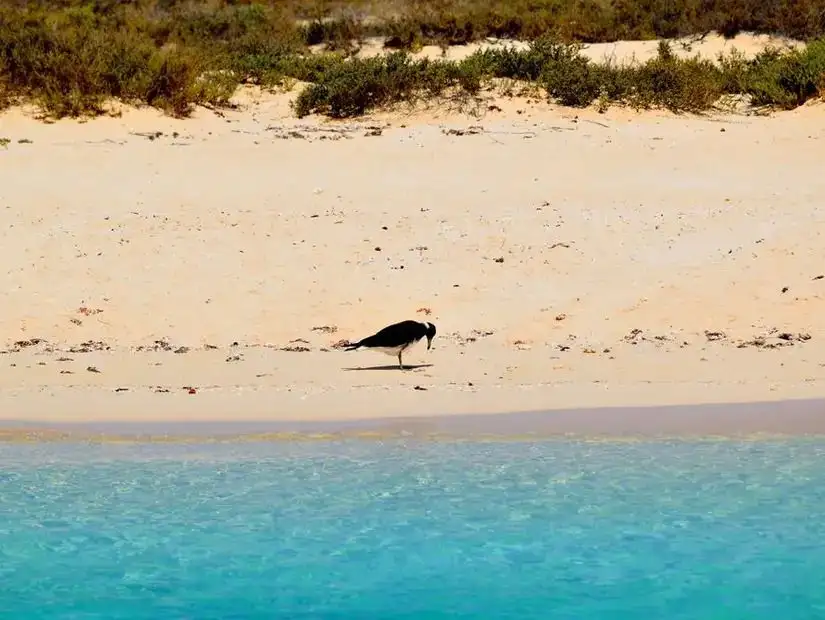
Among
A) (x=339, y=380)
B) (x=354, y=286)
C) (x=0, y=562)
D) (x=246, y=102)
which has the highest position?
(x=246, y=102)

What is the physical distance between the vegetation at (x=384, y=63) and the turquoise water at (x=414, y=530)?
11216 millimetres

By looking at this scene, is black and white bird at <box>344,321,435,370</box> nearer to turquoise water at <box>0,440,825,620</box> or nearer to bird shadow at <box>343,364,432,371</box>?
bird shadow at <box>343,364,432,371</box>

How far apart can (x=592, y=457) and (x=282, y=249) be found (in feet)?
20.0

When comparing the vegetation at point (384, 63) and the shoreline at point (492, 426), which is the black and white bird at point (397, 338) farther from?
the vegetation at point (384, 63)

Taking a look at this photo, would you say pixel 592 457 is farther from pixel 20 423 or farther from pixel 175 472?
pixel 20 423

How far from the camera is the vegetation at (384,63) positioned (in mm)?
18672

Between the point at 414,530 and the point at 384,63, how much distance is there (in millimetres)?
14063

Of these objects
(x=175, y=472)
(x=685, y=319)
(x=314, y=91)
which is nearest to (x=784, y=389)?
(x=685, y=319)

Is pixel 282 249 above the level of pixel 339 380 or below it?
above

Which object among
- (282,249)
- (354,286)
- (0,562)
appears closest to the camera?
(0,562)

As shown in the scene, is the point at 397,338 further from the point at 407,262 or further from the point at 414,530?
the point at 414,530

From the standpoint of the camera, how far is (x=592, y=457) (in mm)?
7840

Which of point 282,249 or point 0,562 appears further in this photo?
point 282,249

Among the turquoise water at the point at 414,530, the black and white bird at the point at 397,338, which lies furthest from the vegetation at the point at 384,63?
the turquoise water at the point at 414,530
